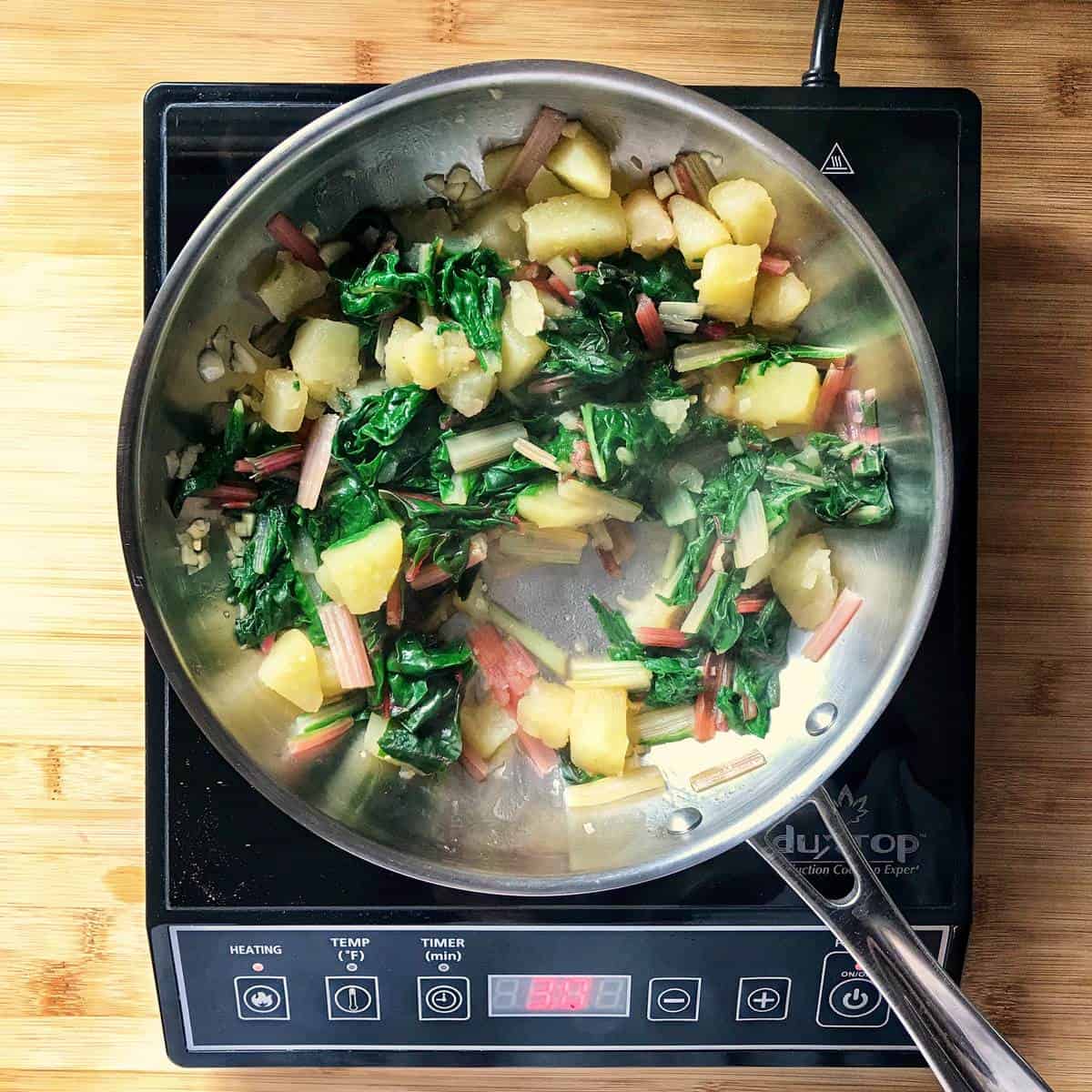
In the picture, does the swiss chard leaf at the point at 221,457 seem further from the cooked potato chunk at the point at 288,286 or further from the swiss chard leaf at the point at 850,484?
the swiss chard leaf at the point at 850,484

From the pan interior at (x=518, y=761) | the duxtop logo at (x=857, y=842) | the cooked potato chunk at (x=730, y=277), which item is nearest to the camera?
the pan interior at (x=518, y=761)

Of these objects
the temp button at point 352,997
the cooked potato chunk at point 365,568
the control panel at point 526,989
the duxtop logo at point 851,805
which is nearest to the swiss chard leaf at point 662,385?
the cooked potato chunk at point 365,568

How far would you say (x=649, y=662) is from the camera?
1.25 meters

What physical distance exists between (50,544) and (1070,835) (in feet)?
4.15

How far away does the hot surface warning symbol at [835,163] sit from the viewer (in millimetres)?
1165

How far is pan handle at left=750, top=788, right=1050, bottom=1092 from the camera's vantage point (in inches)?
39.3

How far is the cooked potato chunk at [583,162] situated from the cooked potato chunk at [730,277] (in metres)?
0.13

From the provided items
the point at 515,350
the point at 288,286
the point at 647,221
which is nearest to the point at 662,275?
the point at 647,221

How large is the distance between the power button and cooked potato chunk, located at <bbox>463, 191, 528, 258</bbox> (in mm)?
859

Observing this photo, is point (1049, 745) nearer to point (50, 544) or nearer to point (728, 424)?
point (728, 424)

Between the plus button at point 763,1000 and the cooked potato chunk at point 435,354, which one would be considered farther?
the plus button at point 763,1000

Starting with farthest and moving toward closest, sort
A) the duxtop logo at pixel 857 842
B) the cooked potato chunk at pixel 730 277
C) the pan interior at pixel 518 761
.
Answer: the duxtop logo at pixel 857 842
the cooked potato chunk at pixel 730 277
the pan interior at pixel 518 761

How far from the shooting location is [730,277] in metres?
1.11

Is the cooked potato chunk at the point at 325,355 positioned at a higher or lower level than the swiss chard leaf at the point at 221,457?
higher
